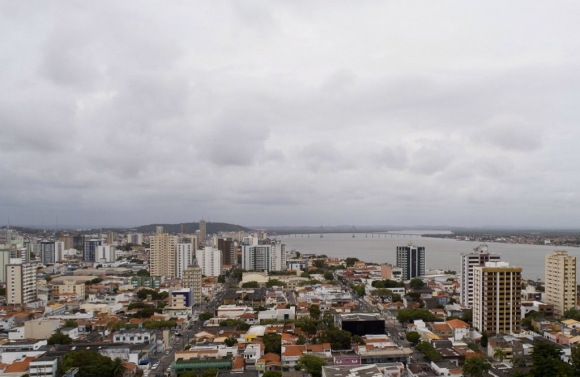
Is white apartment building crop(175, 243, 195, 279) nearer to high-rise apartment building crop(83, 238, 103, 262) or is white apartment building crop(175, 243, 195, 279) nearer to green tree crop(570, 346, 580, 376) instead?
high-rise apartment building crop(83, 238, 103, 262)

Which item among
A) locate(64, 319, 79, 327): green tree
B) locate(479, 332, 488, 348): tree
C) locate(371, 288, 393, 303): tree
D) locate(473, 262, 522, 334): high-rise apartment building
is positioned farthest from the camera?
locate(371, 288, 393, 303): tree

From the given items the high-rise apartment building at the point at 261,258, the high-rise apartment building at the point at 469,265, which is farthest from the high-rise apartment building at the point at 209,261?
the high-rise apartment building at the point at 469,265

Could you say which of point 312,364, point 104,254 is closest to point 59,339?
point 312,364

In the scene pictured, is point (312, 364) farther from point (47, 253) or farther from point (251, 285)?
A: point (47, 253)

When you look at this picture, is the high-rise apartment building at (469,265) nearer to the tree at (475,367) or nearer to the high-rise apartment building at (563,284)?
the high-rise apartment building at (563,284)

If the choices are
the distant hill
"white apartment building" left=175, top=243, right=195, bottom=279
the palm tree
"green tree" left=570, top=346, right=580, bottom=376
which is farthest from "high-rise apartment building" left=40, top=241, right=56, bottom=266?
the distant hill

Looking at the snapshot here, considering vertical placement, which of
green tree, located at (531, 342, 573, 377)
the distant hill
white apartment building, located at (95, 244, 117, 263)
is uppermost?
green tree, located at (531, 342, 573, 377)

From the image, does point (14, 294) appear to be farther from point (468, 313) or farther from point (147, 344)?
point (468, 313)
